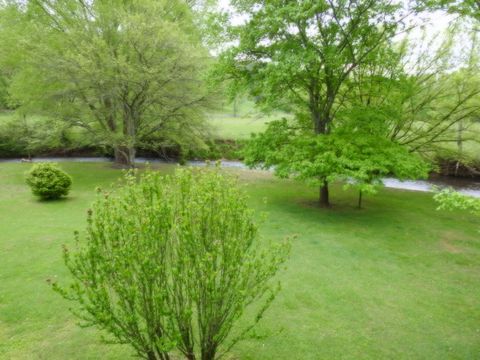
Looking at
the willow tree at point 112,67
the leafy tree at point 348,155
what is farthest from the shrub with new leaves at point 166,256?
the willow tree at point 112,67

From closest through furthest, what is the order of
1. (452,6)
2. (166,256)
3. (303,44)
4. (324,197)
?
(166,256)
(452,6)
(303,44)
(324,197)

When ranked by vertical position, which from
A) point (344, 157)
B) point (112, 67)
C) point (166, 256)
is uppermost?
point (112, 67)

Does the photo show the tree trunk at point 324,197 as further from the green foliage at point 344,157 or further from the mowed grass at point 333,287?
the green foliage at point 344,157

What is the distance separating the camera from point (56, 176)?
17.0 m

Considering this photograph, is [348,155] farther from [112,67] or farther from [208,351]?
[112,67]

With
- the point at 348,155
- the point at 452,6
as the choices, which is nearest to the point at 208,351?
the point at 348,155

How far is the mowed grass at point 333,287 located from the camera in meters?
6.75

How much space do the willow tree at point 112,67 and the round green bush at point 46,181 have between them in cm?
464

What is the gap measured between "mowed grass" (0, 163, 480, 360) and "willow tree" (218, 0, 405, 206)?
10.2 ft

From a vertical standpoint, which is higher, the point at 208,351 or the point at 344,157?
the point at 344,157

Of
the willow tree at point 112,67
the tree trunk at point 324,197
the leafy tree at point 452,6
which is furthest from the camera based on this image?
the willow tree at point 112,67

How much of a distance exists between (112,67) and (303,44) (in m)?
10.7

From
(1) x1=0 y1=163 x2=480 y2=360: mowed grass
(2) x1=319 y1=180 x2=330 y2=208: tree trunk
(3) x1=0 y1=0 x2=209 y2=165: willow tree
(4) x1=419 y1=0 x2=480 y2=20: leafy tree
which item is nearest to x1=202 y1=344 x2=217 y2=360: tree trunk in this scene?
(1) x1=0 y1=163 x2=480 y2=360: mowed grass

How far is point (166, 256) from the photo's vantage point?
4.82 meters
